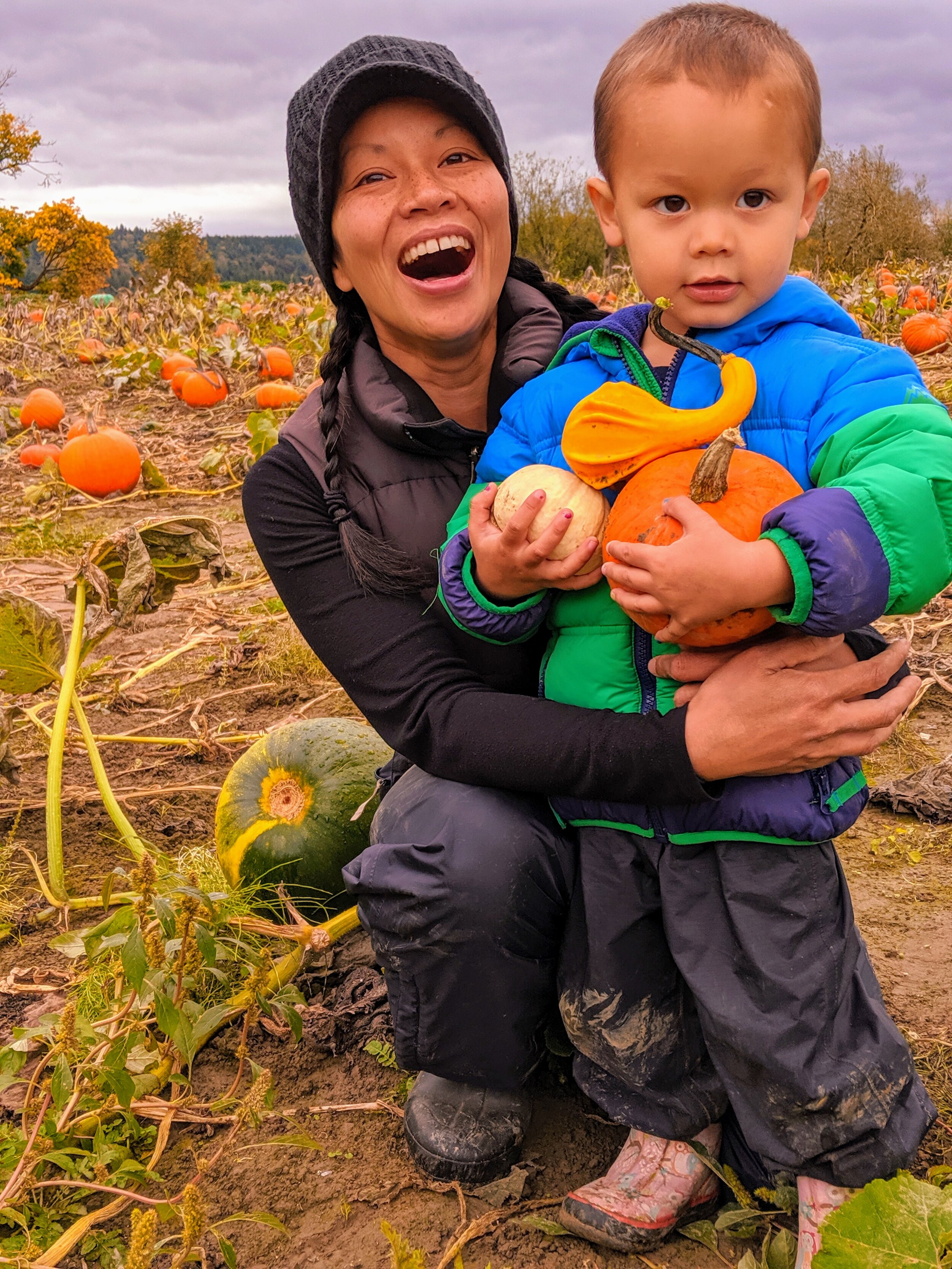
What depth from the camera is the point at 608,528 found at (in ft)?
5.78

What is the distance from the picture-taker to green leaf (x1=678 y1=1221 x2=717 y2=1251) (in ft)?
6.10

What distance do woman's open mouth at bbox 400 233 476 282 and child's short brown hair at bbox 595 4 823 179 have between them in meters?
0.50

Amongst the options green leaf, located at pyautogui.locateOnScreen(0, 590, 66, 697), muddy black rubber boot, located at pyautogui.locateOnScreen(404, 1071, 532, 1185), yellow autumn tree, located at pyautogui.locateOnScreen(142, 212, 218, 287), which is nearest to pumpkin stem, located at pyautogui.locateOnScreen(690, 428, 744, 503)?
muddy black rubber boot, located at pyautogui.locateOnScreen(404, 1071, 532, 1185)

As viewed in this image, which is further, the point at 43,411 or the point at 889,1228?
the point at 43,411

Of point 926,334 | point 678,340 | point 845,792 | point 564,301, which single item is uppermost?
point 926,334

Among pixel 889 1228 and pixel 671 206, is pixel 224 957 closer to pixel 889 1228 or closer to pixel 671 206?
pixel 889 1228

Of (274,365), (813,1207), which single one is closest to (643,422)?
(813,1207)

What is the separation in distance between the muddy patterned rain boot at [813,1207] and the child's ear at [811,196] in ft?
5.38

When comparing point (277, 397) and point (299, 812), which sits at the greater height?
point (277, 397)

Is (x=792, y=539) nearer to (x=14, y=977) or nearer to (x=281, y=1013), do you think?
(x=281, y=1013)

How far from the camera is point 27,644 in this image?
2924 millimetres

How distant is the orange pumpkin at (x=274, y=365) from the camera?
367 inches

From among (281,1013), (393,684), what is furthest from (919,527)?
(281,1013)

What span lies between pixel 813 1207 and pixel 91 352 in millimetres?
12755
